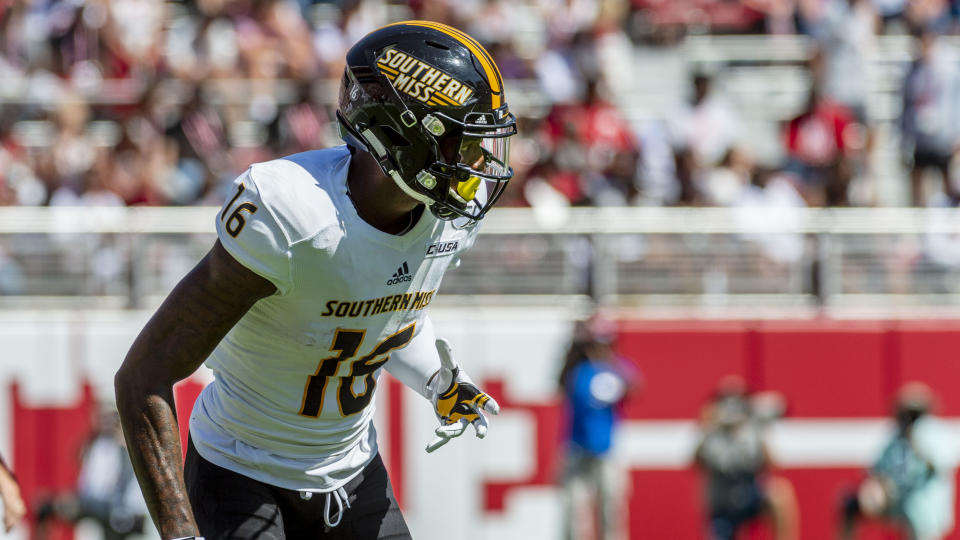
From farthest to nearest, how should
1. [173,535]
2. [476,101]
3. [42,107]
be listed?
[42,107], [476,101], [173,535]

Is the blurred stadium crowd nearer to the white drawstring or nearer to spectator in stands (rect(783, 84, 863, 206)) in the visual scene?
spectator in stands (rect(783, 84, 863, 206))

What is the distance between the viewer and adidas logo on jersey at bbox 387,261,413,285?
3.50 metres

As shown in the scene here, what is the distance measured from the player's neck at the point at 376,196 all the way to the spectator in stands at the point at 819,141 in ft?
25.4

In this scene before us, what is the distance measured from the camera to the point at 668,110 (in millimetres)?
11906

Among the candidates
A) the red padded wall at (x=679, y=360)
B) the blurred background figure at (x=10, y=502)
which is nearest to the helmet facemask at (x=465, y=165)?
the blurred background figure at (x=10, y=502)

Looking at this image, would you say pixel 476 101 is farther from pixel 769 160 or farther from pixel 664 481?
pixel 769 160

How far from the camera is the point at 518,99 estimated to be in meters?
11.1

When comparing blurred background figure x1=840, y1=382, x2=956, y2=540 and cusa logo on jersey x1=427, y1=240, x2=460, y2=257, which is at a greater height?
A: cusa logo on jersey x1=427, y1=240, x2=460, y2=257

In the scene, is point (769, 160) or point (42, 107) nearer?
point (42, 107)

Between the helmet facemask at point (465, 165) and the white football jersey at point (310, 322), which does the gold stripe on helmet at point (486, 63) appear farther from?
the white football jersey at point (310, 322)

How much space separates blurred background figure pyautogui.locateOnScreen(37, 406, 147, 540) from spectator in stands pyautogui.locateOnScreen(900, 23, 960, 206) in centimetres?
633

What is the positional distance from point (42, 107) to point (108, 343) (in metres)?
2.07

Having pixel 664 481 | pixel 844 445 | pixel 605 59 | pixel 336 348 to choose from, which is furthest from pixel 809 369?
pixel 336 348

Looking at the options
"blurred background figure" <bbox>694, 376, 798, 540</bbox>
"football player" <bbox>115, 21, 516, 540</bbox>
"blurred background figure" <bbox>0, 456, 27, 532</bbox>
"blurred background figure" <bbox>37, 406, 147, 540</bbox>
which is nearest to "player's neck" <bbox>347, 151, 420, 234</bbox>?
"football player" <bbox>115, 21, 516, 540</bbox>
